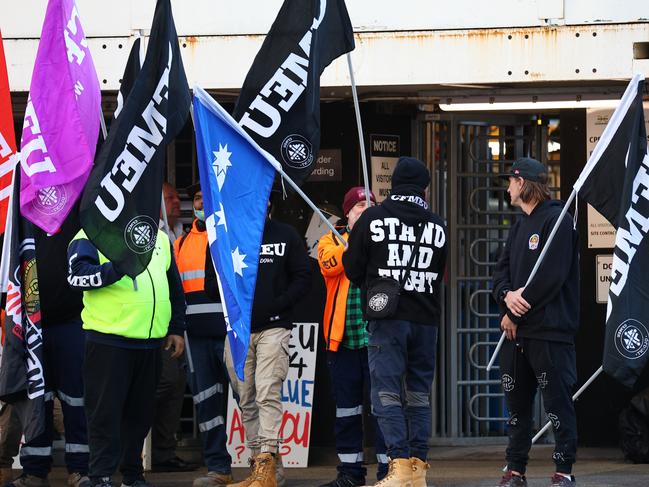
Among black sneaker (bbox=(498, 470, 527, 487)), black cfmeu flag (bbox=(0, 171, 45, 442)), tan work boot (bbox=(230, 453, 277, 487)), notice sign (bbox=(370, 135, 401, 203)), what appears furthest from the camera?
notice sign (bbox=(370, 135, 401, 203))

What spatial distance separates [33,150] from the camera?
8.52 m

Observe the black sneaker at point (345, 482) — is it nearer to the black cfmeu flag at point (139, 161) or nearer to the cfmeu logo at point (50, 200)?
the black cfmeu flag at point (139, 161)

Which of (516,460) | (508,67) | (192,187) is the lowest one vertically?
(516,460)

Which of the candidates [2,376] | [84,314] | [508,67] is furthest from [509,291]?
[2,376]

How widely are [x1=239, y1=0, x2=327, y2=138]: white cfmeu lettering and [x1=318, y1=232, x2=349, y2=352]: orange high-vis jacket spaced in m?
0.89

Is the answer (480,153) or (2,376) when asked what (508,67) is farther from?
(2,376)

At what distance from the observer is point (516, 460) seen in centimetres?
820

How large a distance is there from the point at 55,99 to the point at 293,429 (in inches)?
122

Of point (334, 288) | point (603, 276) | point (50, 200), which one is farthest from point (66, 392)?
point (603, 276)

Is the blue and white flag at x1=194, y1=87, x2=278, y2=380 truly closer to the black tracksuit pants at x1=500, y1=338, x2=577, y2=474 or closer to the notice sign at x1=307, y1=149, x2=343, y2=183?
the black tracksuit pants at x1=500, y1=338, x2=577, y2=474

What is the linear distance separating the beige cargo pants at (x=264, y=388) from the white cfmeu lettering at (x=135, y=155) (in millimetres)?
1359

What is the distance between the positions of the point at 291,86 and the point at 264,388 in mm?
1854

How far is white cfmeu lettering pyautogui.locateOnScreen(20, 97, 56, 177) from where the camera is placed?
8.47m

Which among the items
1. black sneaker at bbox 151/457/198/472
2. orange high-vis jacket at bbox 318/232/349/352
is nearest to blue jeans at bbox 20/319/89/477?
black sneaker at bbox 151/457/198/472
